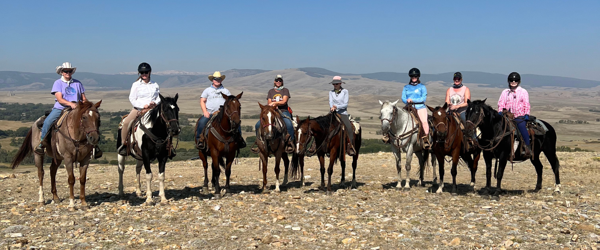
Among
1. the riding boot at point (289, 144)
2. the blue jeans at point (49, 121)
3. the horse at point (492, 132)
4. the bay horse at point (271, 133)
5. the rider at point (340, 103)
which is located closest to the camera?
the blue jeans at point (49, 121)

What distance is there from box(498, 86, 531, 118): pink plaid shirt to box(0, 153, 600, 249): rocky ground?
240cm

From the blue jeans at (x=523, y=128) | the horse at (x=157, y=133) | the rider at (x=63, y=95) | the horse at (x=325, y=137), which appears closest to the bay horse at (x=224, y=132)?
the horse at (x=157, y=133)

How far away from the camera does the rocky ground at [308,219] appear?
8109 mm

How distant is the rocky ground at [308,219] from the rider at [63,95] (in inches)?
80.0

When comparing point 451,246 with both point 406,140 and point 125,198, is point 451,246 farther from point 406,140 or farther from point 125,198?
point 125,198

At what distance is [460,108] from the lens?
44.9ft

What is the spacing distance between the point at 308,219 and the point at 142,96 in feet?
17.9

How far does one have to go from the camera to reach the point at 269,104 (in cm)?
1313

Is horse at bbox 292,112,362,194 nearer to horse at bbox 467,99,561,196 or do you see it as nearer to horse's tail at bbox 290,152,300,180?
horse's tail at bbox 290,152,300,180

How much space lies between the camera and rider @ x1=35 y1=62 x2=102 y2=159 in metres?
11.0

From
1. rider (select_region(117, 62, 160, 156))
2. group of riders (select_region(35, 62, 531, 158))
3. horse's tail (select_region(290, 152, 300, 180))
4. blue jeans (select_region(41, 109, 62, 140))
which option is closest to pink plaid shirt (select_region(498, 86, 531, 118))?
group of riders (select_region(35, 62, 531, 158))

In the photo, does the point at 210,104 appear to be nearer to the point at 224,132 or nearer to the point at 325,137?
the point at 224,132

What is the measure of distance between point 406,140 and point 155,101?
7.27 meters

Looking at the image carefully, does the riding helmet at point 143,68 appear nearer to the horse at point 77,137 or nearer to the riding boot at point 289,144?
the horse at point 77,137
